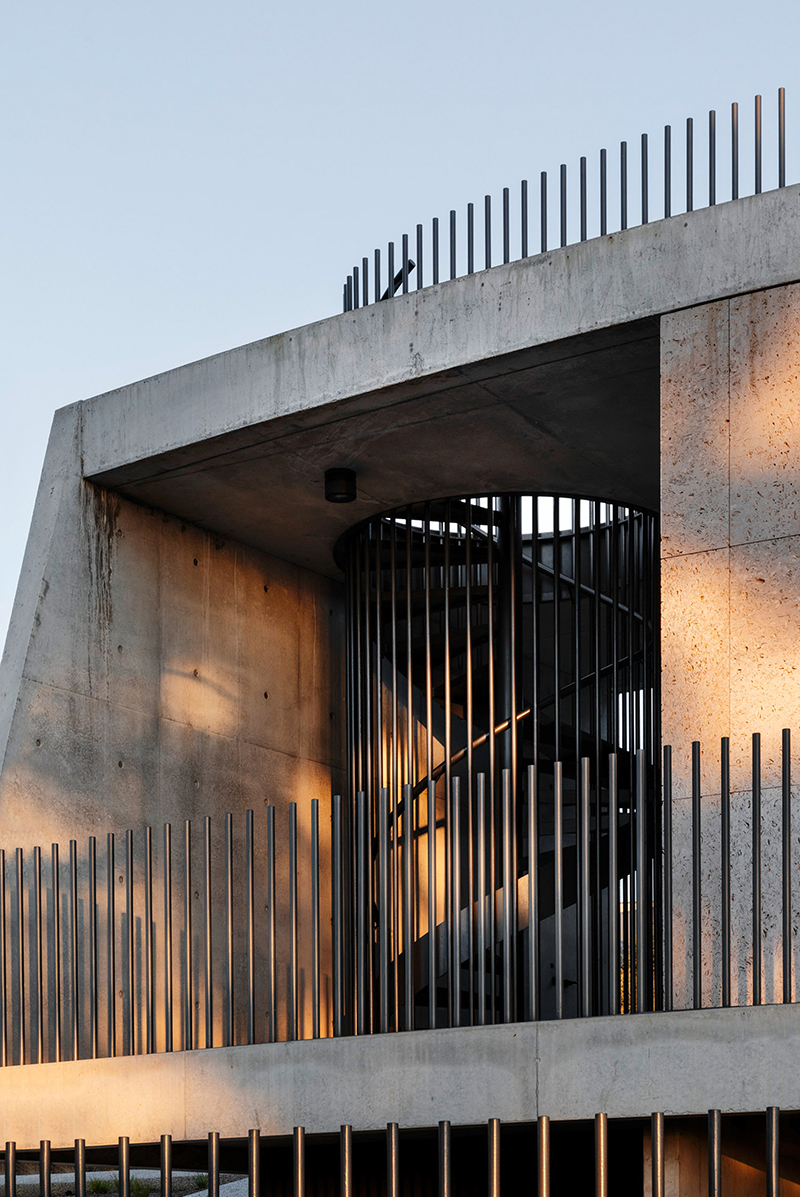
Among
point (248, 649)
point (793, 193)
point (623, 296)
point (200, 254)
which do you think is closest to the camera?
point (793, 193)

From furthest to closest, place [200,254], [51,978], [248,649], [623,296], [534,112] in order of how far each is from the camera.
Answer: [200,254], [534,112], [248,649], [51,978], [623,296]

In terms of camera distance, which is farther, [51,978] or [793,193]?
[51,978]

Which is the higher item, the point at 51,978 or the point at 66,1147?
the point at 51,978

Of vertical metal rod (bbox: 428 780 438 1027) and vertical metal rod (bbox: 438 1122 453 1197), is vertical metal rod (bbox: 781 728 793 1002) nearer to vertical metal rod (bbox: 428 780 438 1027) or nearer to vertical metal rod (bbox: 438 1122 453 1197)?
vertical metal rod (bbox: 428 780 438 1027)

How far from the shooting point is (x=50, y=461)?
9242 millimetres

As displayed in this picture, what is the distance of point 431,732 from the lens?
365 inches

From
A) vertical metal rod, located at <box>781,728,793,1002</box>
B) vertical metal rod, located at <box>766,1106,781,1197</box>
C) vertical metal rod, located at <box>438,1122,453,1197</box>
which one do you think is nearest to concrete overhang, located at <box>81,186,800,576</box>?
vertical metal rod, located at <box>781,728,793,1002</box>

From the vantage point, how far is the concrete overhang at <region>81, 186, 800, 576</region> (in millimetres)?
6871

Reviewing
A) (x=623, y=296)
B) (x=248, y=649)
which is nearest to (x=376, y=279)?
(x=623, y=296)

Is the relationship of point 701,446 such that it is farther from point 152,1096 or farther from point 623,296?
point 152,1096

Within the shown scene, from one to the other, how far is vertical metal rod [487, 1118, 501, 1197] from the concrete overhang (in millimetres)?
3935

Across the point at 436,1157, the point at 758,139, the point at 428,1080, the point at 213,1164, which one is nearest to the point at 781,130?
the point at 758,139

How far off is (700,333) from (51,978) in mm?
4728

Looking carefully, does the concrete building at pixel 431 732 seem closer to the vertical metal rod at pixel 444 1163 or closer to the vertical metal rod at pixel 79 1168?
the vertical metal rod at pixel 444 1163
